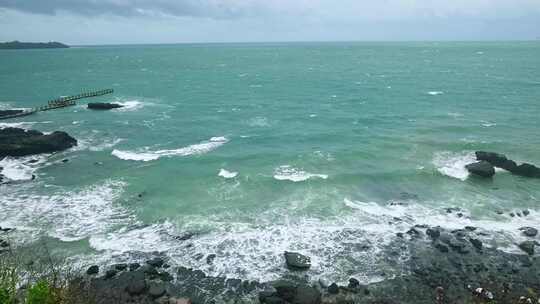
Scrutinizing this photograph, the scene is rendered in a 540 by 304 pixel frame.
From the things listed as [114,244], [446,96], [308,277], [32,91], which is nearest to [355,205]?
[308,277]

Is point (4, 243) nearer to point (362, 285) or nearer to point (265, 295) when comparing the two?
point (265, 295)

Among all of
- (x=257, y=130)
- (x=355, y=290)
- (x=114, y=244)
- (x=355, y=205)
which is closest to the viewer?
(x=355, y=290)

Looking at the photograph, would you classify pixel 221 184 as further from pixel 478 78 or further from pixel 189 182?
pixel 478 78

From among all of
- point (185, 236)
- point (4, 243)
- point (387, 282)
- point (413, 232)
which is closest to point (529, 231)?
point (413, 232)

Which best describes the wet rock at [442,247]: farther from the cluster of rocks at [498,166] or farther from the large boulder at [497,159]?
the large boulder at [497,159]

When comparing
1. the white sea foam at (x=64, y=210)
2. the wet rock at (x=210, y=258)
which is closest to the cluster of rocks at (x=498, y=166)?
the wet rock at (x=210, y=258)

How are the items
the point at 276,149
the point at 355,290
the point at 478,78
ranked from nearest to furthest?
the point at 355,290
the point at 276,149
the point at 478,78

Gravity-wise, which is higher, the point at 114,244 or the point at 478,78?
the point at 478,78
